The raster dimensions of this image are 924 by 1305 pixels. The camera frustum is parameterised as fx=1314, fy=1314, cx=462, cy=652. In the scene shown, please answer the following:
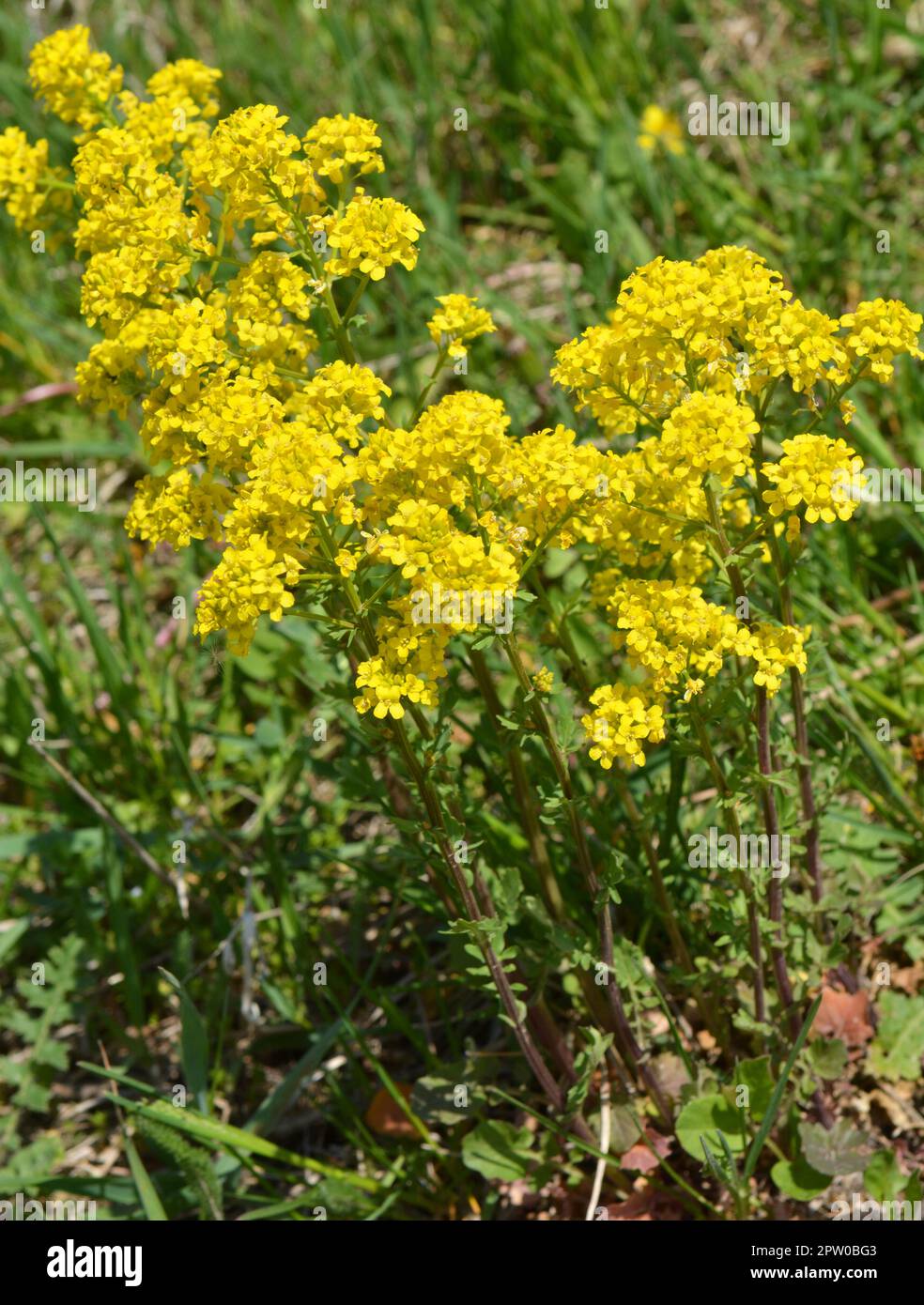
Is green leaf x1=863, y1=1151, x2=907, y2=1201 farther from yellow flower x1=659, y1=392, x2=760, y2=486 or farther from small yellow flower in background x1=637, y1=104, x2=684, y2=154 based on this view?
small yellow flower in background x1=637, y1=104, x2=684, y2=154

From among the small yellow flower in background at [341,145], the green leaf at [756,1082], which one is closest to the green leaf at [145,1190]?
the green leaf at [756,1082]

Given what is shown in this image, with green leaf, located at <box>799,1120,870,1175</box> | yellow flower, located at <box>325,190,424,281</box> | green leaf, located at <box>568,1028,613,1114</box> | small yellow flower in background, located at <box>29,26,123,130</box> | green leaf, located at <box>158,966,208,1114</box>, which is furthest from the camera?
green leaf, located at <box>158,966,208,1114</box>

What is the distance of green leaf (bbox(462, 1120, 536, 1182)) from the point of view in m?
2.85

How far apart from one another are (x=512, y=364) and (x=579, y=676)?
2.41m

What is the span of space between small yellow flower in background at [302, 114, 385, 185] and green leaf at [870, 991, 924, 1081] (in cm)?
218

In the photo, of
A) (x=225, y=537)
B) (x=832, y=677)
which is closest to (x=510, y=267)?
(x=832, y=677)

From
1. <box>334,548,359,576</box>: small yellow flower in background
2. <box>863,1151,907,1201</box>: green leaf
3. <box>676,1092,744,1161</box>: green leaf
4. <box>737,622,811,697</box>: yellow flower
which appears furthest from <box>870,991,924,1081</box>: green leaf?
<box>334,548,359,576</box>: small yellow flower in background

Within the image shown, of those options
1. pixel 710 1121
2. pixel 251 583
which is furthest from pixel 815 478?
pixel 710 1121

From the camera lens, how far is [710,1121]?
2758 mm

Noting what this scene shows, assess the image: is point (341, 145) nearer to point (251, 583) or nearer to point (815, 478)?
point (251, 583)

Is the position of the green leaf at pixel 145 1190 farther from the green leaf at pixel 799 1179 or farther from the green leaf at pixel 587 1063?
the green leaf at pixel 799 1179

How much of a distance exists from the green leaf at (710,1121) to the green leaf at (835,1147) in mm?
146

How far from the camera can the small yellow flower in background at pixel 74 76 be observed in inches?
111
